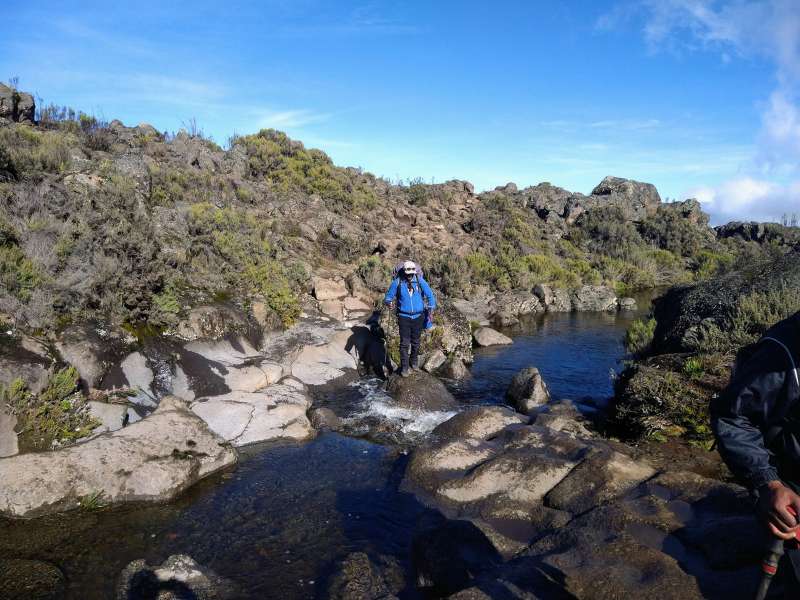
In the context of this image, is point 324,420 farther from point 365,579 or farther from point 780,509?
point 780,509

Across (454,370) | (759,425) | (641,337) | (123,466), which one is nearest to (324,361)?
(454,370)

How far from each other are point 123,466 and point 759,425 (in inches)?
293

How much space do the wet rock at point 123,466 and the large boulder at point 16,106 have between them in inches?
743

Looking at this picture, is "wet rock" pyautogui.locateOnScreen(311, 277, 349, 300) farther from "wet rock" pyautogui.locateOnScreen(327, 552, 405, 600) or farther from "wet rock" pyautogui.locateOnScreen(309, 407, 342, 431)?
"wet rock" pyautogui.locateOnScreen(327, 552, 405, 600)

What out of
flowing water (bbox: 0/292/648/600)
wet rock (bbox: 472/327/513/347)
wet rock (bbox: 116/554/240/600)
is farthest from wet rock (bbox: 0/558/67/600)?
wet rock (bbox: 472/327/513/347)

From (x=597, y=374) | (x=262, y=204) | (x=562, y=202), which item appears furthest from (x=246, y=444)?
(x=562, y=202)

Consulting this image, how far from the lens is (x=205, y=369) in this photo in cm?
1062

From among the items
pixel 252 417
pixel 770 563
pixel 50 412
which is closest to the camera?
pixel 770 563

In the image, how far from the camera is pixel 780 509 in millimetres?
2535

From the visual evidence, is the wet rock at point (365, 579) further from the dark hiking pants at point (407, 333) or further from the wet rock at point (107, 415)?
the dark hiking pants at point (407, 333)

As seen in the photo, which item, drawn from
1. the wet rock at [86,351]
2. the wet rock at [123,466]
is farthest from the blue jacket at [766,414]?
the wet rock at [86,351]

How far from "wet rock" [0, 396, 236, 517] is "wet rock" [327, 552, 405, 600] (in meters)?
3.11

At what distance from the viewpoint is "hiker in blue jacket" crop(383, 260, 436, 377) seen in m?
11.9

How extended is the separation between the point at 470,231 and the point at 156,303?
2716 centimetres
